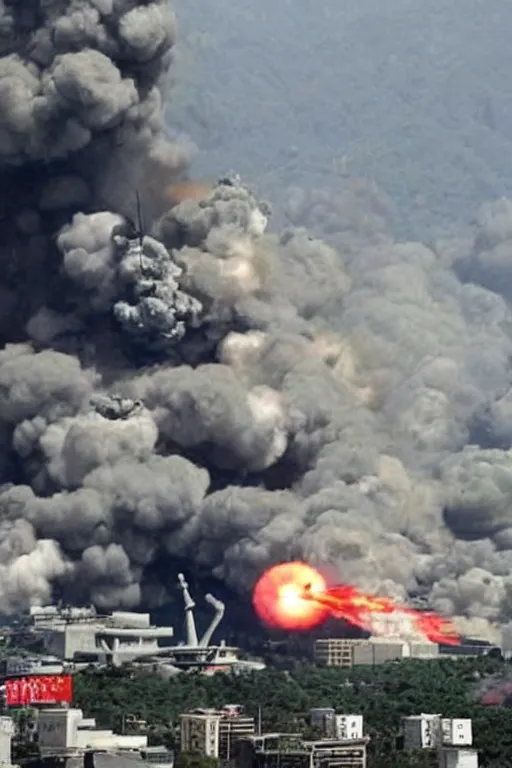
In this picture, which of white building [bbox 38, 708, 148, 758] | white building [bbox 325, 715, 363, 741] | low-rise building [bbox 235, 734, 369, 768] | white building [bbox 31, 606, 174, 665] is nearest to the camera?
white building [bbox 38, 708, 148, 758]

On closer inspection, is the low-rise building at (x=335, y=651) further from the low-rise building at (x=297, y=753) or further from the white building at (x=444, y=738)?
the low-rise building at (x=297, y=753)

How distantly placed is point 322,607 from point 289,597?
2.10 meters

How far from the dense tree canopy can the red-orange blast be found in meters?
2.71

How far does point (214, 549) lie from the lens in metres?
150

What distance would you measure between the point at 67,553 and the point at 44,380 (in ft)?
25.4

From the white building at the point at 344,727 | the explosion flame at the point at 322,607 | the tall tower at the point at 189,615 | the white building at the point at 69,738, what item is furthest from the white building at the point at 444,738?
the tall tower at the point at 189,615

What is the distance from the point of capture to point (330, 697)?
5349 inches

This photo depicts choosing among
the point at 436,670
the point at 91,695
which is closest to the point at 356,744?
the point at 91,695

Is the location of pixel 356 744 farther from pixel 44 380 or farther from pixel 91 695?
pixel 44 380

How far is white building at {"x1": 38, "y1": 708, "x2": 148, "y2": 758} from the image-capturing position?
349ft

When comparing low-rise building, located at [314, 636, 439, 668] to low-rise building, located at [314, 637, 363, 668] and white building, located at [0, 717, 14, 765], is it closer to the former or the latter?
low-rise building, located at [314, 637, 363, 668]

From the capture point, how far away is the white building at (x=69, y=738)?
349 ft

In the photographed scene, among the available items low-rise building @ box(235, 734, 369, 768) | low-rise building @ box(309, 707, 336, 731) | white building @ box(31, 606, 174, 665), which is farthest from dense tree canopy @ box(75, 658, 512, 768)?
white building @ box(31, 606, 174, 665)

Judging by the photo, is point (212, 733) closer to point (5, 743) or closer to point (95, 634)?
point (5, 743)
